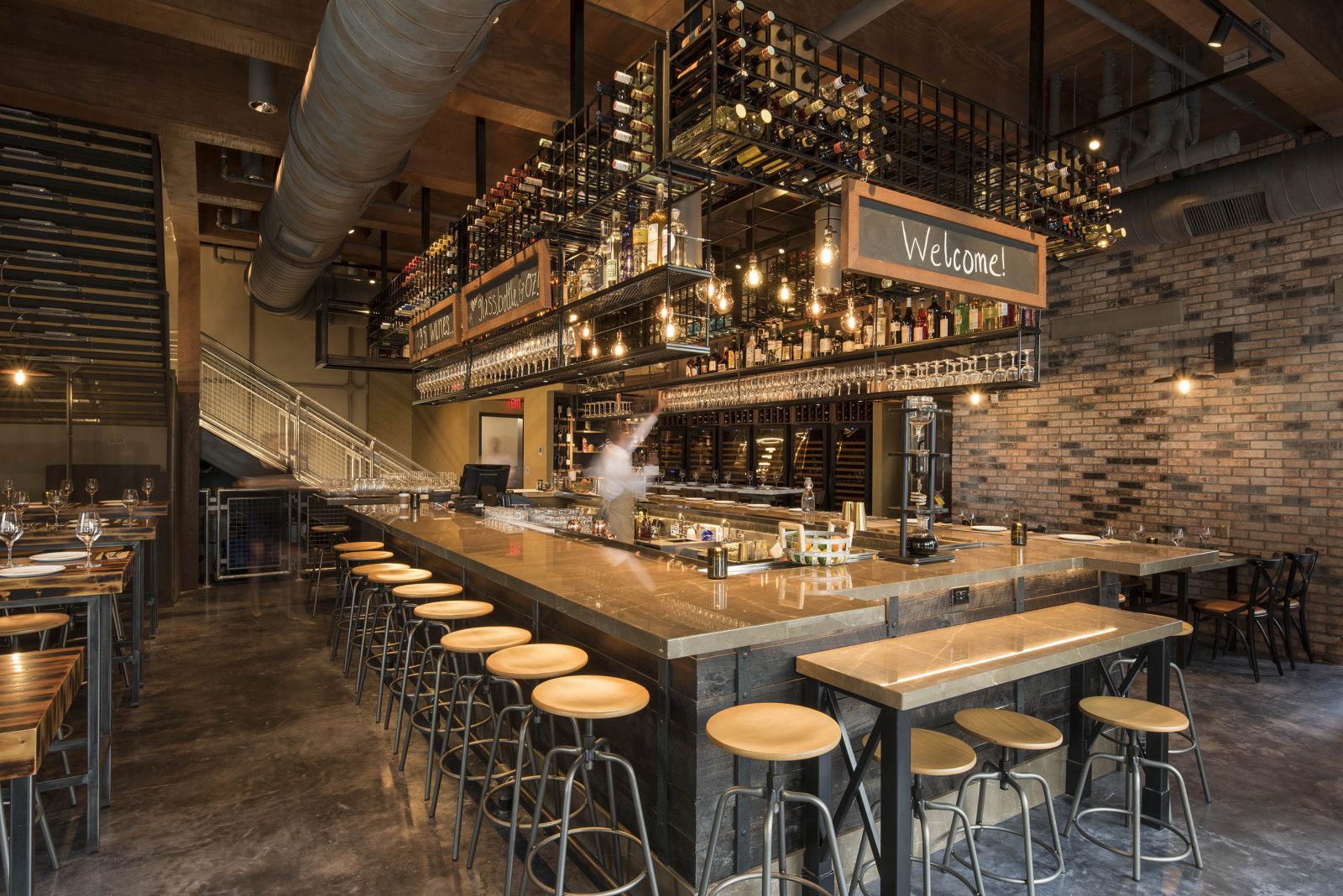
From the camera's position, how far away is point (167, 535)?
23.2 ft

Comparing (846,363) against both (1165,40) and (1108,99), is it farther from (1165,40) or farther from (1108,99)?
(1165,40)

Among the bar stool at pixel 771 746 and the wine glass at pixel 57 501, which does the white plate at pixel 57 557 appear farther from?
the bar stool at pixel 771 746

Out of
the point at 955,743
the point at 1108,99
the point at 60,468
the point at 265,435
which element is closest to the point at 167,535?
the point at 60,468

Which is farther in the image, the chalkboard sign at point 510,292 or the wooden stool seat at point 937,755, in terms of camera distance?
the chalkboard sign at point 510,292

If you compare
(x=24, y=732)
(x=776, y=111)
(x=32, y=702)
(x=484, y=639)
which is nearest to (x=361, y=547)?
(x=484, y=639)

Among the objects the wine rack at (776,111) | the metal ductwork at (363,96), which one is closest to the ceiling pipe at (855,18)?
the wine rack at (776,111)

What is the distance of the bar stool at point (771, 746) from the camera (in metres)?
1.96

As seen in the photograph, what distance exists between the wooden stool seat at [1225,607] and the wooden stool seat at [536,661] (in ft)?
17.7

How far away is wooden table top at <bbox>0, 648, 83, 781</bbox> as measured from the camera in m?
1.81

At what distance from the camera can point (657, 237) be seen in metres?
3.84

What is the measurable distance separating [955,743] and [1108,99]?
4952 mm

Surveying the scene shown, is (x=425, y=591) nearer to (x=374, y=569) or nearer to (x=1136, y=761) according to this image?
(x=374, y=569)

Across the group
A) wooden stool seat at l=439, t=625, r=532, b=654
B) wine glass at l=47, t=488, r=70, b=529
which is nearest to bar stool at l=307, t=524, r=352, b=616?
wine glass at l=47, t=488, r=70, b=529

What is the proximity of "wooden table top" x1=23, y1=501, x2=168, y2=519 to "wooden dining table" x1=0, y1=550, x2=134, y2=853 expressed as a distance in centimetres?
259
